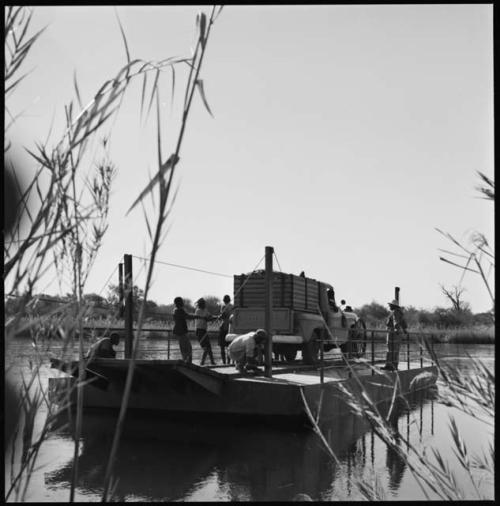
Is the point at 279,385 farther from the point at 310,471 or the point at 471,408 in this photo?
the point at 471,408

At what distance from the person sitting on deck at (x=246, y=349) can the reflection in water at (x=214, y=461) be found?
5.20 ft

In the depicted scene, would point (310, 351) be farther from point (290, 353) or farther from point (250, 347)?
point (250, 347)

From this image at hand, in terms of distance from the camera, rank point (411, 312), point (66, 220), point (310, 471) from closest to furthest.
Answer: point (66, 220), point (411, 312), point (310, 471)

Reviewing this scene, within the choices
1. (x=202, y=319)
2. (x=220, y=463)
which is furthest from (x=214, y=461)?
(x=202, y=319)

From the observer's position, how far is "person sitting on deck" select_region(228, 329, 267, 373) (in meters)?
15.0

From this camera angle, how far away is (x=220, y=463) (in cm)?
1160

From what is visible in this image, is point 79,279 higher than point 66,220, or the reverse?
point 66,220

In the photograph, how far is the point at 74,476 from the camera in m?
2.35

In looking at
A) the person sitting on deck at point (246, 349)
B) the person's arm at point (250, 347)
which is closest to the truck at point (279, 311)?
the person sitting on deck at point (246, 349)

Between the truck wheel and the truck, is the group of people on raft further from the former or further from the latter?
the truck wheel

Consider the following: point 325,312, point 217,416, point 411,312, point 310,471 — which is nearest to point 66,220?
point 411,312

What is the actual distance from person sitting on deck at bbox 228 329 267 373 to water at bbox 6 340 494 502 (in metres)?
1.62

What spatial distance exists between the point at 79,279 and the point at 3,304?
465mm

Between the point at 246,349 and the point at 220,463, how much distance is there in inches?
158
